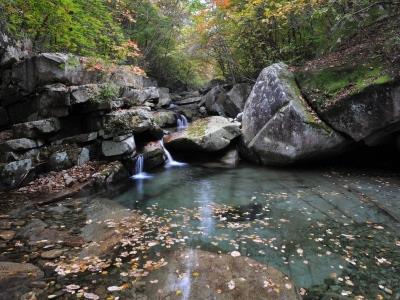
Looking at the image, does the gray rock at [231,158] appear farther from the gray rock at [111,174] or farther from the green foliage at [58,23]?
the green foliage at [58,23]

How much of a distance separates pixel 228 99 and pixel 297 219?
15.0 metres

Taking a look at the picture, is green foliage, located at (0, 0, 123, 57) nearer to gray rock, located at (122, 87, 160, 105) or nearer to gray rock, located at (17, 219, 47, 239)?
gray rock, located at (122, 87, 160, 105)

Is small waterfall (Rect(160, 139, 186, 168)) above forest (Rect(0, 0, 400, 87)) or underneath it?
underneath

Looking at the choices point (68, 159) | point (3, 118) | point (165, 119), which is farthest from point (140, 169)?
point (165, 119)

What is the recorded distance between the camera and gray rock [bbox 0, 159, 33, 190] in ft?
31.2

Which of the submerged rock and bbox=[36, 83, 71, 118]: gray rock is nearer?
the submerged rock

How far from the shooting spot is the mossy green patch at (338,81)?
10.8 metres

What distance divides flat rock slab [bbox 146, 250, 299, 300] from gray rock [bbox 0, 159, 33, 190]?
645cm

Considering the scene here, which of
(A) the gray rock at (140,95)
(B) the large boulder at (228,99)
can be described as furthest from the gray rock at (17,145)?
(B) the large boulder at (228,99)

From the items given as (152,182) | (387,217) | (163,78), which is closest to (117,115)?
(152,182)

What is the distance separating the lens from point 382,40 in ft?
39.7

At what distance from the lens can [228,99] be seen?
21.7m

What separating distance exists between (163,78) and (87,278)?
96.0ft

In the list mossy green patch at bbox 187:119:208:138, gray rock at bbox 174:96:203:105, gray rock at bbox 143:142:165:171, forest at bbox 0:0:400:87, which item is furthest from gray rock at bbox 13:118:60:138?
gray rock at bbox 174:96:203:105
